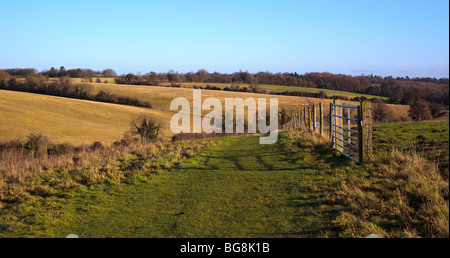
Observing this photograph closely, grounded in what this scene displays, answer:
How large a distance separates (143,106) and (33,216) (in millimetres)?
64315

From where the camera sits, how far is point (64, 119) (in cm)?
5034

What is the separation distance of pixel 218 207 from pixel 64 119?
50.3 m

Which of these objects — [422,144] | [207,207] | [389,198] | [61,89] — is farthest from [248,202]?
[61,89]

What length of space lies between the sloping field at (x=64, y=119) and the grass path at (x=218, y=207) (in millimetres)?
27573

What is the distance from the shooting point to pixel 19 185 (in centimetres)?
900

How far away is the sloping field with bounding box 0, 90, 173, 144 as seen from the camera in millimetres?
38719

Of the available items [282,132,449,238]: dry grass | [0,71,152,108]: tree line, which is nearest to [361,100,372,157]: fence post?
[282,132,449,238]: dry grass

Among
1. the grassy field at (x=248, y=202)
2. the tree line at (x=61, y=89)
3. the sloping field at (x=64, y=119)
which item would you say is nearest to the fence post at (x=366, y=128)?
the grassy field at (x=248, y=202)

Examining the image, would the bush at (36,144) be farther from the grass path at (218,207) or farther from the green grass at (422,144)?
the green grass at (422,144)

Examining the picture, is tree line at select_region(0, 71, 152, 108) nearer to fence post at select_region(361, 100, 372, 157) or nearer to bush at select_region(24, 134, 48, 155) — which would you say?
bush at select_region(24, 134, 48, 155)

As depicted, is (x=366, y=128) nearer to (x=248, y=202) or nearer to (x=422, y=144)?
(x=422, y=144)
